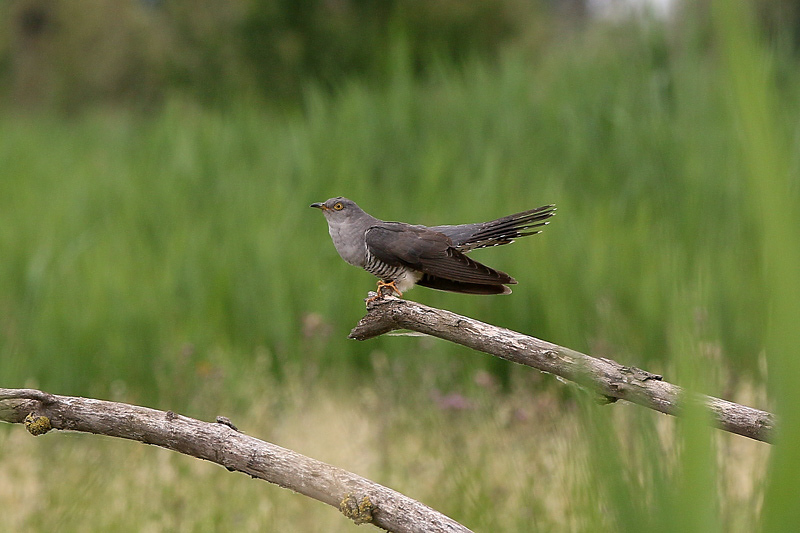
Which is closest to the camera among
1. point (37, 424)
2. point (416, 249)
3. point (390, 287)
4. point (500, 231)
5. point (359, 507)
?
point (359, 507)

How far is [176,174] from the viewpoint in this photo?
279 inches

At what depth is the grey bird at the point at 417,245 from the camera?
2139mm

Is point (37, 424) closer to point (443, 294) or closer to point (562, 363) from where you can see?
point (562, 363)

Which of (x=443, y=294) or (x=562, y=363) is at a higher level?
(x=443, y=294)

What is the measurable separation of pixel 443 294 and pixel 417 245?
2523mm

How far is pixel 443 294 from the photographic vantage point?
15.5ft

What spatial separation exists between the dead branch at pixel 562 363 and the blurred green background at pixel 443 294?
0.27 feet

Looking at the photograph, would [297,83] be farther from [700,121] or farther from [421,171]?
[700,121]

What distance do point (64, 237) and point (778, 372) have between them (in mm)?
6485

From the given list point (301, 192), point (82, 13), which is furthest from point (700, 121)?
point (82, 13)

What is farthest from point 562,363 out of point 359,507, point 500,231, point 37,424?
point 500,231

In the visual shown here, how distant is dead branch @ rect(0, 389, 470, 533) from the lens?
3.95 feet

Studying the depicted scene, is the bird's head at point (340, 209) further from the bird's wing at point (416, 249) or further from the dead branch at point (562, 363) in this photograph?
the dead branch at point (562, 363)

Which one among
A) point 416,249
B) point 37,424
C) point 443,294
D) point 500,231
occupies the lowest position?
point 37,424
